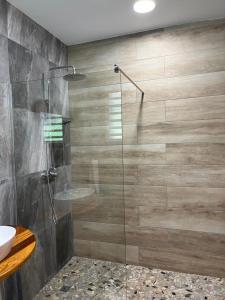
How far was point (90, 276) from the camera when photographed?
7.09ft

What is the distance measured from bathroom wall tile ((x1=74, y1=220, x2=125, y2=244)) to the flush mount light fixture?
71.3 inches

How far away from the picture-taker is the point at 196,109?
2.29 metres

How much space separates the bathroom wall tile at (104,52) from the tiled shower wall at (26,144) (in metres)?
0.42

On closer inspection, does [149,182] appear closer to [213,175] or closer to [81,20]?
[213,175]

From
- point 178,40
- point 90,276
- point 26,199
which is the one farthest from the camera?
point 178,40

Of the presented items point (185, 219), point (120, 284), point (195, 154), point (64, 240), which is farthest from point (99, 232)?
point (195, 154)

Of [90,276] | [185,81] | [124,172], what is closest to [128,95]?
[185,81]

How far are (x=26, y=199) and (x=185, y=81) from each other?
173 cm

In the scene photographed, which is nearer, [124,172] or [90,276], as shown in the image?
[90,276]

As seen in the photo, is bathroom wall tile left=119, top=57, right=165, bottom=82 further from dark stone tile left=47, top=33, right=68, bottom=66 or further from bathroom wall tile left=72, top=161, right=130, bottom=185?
bathroom wall tile left=72, top=161, right=130, bottom=185

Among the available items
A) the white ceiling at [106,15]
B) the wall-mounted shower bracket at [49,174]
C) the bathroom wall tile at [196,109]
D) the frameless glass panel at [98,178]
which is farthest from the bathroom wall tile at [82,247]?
the white ceiling at [106,15]

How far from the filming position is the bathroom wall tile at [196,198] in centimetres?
228

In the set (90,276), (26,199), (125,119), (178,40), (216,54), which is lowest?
(90,276)

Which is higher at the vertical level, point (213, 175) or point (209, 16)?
point (209, 16)
